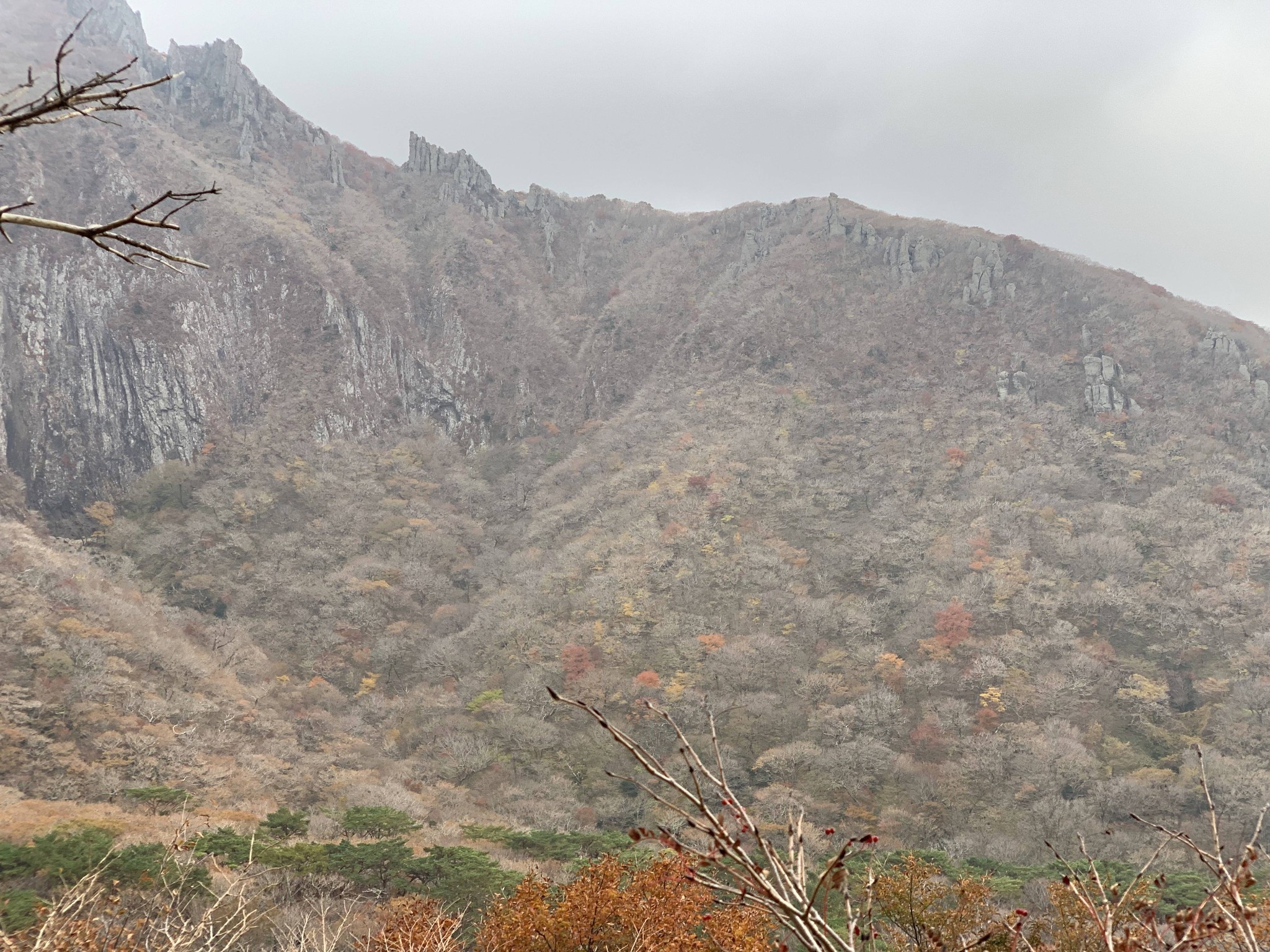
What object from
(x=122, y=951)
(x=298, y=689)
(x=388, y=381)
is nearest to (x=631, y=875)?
(x=122, y=951)

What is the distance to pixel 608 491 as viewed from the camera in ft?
160

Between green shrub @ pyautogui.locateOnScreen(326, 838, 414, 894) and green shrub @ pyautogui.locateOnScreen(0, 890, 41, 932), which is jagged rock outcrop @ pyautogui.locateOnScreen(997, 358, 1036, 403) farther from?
green shrub @ pyautogui.locateOnScreen(0, 890, 41, 932)

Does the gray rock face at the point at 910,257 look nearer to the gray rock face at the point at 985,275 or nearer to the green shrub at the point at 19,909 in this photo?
the gray rock face at the point at 985,275

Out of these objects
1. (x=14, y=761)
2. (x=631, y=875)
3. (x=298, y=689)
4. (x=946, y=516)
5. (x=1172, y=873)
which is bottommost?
(x=298, y=689)

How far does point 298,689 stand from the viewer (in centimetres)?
3266

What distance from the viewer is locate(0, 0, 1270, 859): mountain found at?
86.1ft

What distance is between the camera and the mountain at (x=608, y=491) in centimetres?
2625

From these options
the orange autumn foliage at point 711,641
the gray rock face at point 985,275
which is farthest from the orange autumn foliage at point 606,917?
the gray rock face at point 985,275

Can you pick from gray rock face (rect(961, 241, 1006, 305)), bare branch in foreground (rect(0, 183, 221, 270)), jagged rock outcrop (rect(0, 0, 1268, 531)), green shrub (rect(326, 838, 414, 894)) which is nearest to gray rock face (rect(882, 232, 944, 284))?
jagged rock outcrop (rect(0, 0, 1268, 531))

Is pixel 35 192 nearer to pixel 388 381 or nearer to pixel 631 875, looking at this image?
pixel 388 381

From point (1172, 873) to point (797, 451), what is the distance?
3319 centimetres

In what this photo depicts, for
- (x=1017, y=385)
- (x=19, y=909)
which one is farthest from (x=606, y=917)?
(x=1017, y=385)

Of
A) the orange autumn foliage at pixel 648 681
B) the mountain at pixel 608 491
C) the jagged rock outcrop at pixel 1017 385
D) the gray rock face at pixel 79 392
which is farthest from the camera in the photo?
the jagged rock outcrop at pixel 1017 385

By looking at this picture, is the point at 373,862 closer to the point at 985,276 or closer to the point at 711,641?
the point at 711,641
